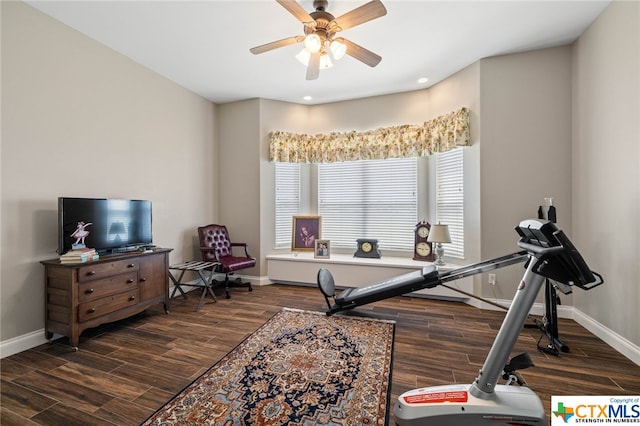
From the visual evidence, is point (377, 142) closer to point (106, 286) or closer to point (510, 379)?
point (510, 379)

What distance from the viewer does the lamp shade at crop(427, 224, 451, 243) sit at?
3.54 metres

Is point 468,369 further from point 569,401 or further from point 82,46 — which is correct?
point 82,46

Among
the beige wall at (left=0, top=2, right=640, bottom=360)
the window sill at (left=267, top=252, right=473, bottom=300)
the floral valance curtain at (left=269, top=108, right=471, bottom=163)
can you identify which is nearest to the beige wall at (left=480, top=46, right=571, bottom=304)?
the beige wall at (left=0, top=2, right=640, bottom=360)

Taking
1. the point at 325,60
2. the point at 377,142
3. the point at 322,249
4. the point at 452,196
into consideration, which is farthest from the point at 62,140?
the point at 452,196

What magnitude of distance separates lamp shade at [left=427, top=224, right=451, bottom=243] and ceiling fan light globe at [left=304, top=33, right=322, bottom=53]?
2.63 metres

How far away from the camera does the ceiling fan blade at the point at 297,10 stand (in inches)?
77.1

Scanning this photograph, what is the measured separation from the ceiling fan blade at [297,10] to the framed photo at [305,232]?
2931 mm

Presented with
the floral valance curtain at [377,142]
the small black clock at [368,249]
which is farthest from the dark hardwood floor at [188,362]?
the floral valance curtain at [377,142]

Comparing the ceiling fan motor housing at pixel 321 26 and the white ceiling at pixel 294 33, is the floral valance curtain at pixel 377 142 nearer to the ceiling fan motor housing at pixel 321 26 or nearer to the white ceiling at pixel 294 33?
the white ceiling at pixel 294 33

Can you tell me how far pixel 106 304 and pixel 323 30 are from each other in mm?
3295

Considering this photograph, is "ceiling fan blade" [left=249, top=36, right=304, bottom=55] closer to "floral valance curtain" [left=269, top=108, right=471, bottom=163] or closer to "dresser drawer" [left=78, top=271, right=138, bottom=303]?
"floral valance curtain" [left=269, top=108, right=471, bottom=163]

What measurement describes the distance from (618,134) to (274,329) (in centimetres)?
373

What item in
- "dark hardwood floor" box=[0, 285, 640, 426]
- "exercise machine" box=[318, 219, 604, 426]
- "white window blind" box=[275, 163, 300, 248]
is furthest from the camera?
"white window blind" box=[275, 163, 300, 248]

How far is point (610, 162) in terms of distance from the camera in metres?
2.46
